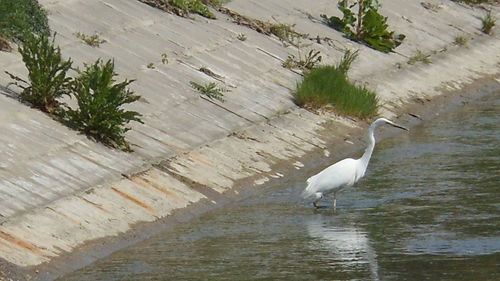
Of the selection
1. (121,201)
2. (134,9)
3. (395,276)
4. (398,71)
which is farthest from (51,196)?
(398,71)

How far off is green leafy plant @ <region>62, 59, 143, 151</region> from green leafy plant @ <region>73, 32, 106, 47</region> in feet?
13.1

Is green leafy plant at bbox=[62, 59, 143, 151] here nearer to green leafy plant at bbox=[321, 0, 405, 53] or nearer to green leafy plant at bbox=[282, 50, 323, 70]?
green leafy plant at bbox=[282, 50, 323, 70]

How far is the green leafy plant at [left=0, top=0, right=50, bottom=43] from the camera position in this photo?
74.6 feet

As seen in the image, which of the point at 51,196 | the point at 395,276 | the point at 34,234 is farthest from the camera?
the point at 51,196

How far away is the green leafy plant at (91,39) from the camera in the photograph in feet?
76.9

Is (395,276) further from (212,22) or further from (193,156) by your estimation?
(212,22)

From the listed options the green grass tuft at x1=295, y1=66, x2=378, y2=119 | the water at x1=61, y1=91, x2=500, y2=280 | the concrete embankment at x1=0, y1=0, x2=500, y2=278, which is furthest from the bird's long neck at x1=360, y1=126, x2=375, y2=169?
the green grass tuft at x1=295, y1=66, x2=378, y2=119

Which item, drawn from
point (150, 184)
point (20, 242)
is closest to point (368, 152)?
point (150, 184)

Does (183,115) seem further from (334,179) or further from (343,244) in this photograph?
(343,244)

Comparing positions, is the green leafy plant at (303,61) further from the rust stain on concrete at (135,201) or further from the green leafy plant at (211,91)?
the rust stain on concrete at (135,201)

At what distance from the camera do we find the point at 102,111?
62.9 ft

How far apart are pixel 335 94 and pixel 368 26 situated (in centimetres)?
550

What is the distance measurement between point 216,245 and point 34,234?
210 centimetres

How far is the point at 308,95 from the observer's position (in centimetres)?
2345
